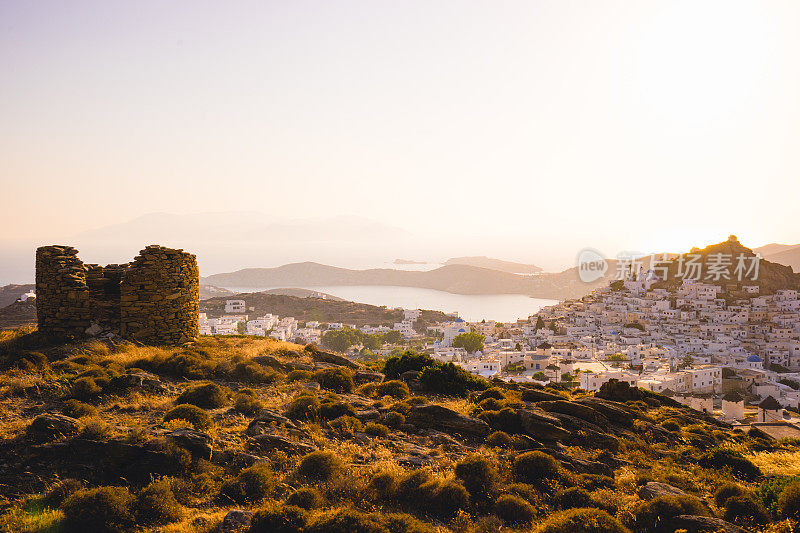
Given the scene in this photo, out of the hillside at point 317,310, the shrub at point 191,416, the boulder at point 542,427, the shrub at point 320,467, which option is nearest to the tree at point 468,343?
the hillside at point 317,310

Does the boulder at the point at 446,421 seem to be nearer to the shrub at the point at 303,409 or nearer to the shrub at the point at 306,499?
the shrub at the point at 303,409

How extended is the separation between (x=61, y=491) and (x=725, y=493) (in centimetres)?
1179

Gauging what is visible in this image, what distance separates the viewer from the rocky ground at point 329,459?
701 cm

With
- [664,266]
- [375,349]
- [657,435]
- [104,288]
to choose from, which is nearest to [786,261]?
[664,266]

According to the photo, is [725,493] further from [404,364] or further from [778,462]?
[404,364]

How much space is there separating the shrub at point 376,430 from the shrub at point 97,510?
16.7 ft

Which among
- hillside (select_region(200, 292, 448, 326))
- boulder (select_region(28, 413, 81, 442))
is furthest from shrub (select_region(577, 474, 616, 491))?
hillside (select_region(200, 292, 448, 326))

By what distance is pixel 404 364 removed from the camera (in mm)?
17828

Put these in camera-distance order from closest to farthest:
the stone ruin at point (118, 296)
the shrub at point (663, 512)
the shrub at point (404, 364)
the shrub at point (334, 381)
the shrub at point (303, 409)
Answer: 1. the shrub at point (663, 512)
2. the shrub at point (303, 409)
3. the shrub at point (334, 381)
4. the stone ruin at point (118, 296)
5. the shrub at point (404, 364)

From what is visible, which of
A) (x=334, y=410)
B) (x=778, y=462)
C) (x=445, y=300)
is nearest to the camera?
(x=334, y=410)

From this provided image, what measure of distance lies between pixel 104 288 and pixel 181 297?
307 centimetres

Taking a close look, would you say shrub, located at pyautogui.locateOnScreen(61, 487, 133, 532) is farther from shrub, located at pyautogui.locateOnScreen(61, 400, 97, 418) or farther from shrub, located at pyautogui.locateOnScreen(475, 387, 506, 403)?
shrub, located at pyautogui.locateOnScreen(475, 387, 506, 403)

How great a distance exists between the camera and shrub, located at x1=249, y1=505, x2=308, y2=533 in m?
6.48

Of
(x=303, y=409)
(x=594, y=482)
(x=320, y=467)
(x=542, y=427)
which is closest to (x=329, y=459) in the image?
(x=320, y=467)
